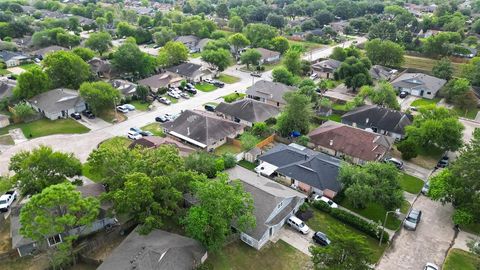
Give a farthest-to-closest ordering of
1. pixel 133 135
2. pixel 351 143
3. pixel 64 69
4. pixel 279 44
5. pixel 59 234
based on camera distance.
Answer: pixel 279 44, pixel 64 69, pixel 133 135, pixel 351 143, pixel 59 234

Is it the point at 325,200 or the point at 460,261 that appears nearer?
the point at 460,261

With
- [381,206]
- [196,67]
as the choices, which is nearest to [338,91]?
[196,67]

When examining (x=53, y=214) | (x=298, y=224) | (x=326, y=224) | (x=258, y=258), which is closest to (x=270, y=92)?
(x=326, y=224)

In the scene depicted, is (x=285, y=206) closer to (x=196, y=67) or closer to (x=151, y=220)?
(x=151, y=220)

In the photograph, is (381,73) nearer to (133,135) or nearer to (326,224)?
(326,224)

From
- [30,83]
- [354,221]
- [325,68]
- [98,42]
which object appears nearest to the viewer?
[354,221]

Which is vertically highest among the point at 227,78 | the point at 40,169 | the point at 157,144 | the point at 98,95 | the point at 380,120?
A: the point at 40,169
